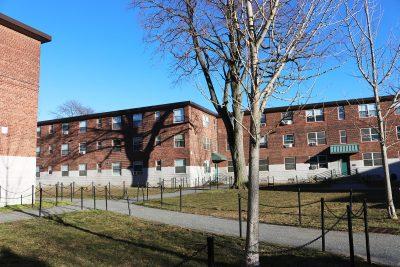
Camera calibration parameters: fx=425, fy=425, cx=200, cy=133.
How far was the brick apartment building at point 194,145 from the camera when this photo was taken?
142 ft

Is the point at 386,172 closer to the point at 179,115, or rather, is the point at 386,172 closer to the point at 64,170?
the point at 179,115

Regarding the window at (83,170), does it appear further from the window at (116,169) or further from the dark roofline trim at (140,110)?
the dark roofline trim at (140,110)

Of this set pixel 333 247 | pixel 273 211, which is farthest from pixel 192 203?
pixel 333 247

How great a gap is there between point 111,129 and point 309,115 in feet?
71.9

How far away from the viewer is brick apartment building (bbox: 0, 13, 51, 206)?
67.4 feet

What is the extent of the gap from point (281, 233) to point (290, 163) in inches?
1380

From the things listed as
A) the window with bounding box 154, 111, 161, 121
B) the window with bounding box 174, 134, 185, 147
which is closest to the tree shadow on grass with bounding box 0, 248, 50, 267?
the window with bounding box 174, 134, 185, 147

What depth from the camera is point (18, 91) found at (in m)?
21.4

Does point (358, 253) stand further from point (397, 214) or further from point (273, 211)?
point (273, 211)

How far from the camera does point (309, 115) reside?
46.7 metres

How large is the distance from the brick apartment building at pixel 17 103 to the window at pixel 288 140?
101ft

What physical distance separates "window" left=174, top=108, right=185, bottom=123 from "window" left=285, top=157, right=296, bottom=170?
12.7 meters

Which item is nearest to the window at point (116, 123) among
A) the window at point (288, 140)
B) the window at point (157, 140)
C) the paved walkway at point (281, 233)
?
the window at point (157, 140)

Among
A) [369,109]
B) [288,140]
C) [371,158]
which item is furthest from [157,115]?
[371,158]
